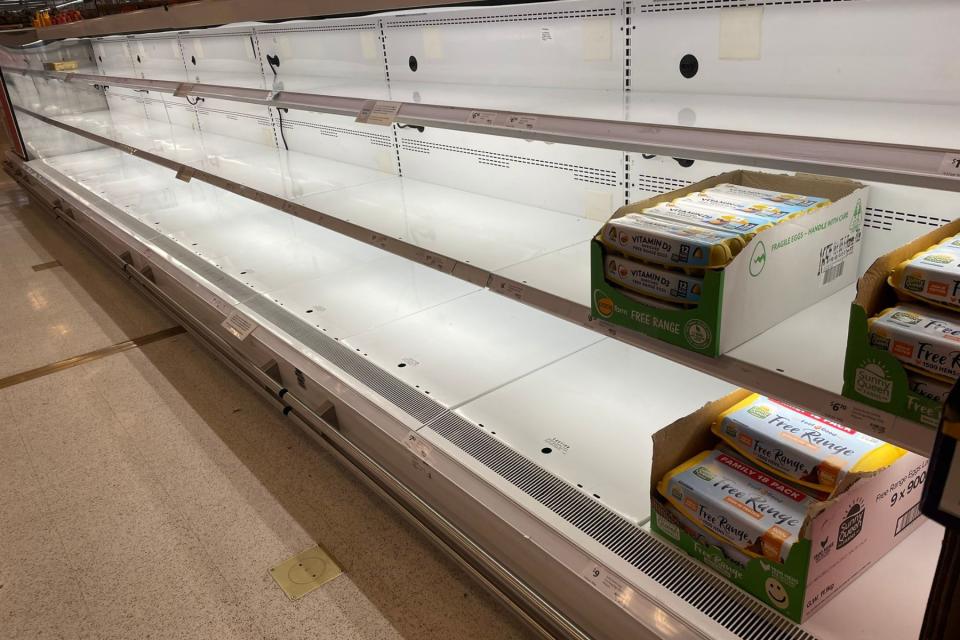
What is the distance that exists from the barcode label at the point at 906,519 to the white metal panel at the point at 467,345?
3.57 feet

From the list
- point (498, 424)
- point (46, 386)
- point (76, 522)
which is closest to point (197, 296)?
point (46, 386)

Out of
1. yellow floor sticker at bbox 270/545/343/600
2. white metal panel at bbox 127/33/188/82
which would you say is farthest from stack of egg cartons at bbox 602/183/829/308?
white metal panel at bbox 127/33/188/82

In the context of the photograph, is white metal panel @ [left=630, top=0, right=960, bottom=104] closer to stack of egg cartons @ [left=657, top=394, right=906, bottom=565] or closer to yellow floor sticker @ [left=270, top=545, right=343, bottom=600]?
stack of egg cartons @ [left=657, top=394, right=906, bottom=565]

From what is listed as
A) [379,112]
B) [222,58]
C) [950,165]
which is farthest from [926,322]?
[222,58]

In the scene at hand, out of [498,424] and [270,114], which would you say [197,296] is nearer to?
[270,114]

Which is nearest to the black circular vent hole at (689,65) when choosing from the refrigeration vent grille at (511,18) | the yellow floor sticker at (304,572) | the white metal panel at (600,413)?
the refrigeration vent grille at (511,18)

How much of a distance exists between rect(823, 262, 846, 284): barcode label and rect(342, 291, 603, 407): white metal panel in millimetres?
981

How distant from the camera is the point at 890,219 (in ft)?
4.64

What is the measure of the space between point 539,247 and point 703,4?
2.34ft

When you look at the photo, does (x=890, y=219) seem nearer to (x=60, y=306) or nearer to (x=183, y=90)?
(x=183, y=90)

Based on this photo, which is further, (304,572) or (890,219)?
(304,572)

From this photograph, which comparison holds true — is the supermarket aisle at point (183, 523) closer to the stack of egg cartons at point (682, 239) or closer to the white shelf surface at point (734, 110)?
the stack of egg cartons at point (682, 239)

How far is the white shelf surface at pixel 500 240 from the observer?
1.09 metres

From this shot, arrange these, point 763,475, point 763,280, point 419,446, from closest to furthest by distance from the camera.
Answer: point 763,280 → point 763,475 → point 419,446
